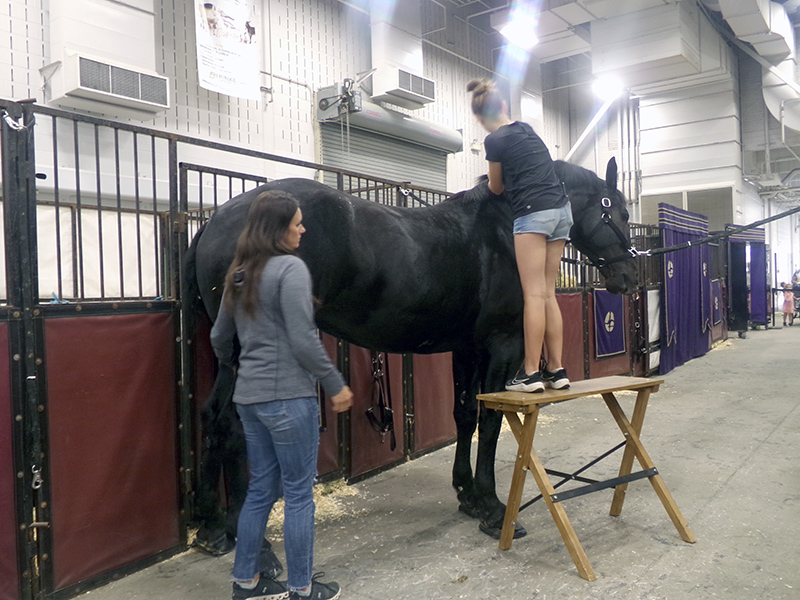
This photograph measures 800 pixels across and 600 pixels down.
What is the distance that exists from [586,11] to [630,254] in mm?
8676

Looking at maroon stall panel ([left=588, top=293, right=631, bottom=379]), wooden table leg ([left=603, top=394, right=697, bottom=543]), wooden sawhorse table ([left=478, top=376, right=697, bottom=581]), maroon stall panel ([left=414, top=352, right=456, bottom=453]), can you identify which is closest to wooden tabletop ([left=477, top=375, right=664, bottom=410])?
wooden sawhorse table ([left=478, top=376, right=697, bottom=581])

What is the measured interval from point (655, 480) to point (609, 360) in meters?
4.73

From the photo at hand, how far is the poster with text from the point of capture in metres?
6.51

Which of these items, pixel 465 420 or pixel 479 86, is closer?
pixel 479 86

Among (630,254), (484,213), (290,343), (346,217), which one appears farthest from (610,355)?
(290,343)

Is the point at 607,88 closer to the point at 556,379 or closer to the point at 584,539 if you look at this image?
the point at 556,379

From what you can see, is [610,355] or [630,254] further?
[610,355]

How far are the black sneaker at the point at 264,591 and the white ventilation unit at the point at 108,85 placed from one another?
15.8 ft

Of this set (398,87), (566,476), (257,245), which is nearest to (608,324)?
(398,87)

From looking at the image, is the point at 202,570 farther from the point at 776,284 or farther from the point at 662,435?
the point at 776,284

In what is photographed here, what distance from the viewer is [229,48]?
22.3ft

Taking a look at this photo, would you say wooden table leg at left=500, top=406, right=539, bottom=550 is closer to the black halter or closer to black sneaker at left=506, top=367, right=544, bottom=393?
black sneaker at left=506, top=367, right=544, bottom=393

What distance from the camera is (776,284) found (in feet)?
55.9

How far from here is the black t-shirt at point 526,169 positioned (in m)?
2.86
